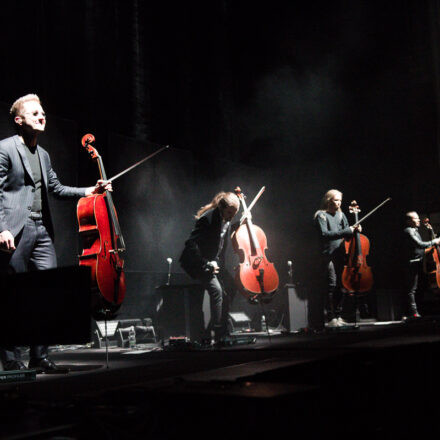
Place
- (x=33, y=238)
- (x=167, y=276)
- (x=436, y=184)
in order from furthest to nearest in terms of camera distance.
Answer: (x=436, y=184), (x=167, y=276), (x=33, y=238)

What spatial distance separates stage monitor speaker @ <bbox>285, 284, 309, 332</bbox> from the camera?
243 inches

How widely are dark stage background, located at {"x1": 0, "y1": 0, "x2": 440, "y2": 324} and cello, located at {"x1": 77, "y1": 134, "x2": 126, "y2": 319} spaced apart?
2.26 metres

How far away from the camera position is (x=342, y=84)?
773 centimetres

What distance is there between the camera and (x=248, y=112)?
27.0 feet

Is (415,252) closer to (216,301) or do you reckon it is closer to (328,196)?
(328,196)

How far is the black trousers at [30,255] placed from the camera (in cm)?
313

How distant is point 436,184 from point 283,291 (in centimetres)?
266

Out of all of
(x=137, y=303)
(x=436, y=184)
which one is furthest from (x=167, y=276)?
(x=436, y=184)

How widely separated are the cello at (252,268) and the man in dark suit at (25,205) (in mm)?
2081

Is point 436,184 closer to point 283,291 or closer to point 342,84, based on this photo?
point 342,84

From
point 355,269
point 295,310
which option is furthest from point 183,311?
point 355,269

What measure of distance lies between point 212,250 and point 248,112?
3.97 metres

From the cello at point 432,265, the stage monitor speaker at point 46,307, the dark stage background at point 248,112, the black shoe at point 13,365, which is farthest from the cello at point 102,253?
the cello at point 432,265

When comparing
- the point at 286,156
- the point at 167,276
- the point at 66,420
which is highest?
the point at 286,156
